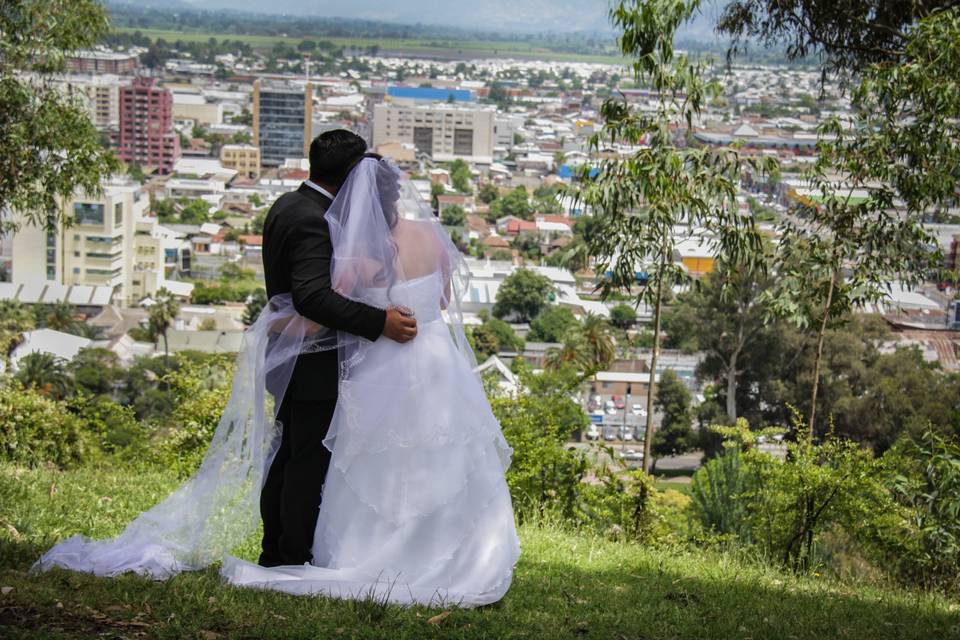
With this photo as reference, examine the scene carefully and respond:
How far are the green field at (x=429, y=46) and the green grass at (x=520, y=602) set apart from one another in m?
150

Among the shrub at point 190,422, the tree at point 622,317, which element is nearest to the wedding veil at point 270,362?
the shrub at point 190,422

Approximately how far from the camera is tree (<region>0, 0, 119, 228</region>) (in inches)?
294

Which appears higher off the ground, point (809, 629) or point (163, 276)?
point (809, 629)

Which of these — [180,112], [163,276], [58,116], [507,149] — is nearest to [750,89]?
[507,149]

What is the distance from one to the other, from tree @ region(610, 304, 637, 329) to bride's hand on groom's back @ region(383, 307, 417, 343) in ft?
125

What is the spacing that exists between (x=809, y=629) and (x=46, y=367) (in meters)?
20.0

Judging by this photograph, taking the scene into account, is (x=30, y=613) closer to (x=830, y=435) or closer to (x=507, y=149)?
(x=830, y=435)

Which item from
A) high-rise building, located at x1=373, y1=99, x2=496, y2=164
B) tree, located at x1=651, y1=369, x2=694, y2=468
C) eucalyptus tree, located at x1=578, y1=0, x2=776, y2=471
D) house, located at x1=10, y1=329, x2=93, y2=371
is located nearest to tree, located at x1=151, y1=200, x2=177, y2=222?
high-rise building, located at x1=373, y1=99, x2=496, y2=164

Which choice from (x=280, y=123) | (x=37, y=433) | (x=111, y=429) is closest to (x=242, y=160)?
(x=280, y=123)

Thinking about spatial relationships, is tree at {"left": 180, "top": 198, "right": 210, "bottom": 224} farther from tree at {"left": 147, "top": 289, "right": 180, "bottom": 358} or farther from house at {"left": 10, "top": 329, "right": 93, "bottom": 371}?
house at {"left": 10, "top": 329, "right": 93, "bottom": 371}

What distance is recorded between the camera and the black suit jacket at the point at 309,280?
9.70 feet

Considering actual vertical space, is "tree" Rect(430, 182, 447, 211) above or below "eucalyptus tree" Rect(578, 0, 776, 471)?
below

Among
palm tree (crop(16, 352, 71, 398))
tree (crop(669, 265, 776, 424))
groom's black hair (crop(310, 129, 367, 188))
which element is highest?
groom's black hair (crop(310, 129, 367, 188))

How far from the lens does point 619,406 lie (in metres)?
31.8
